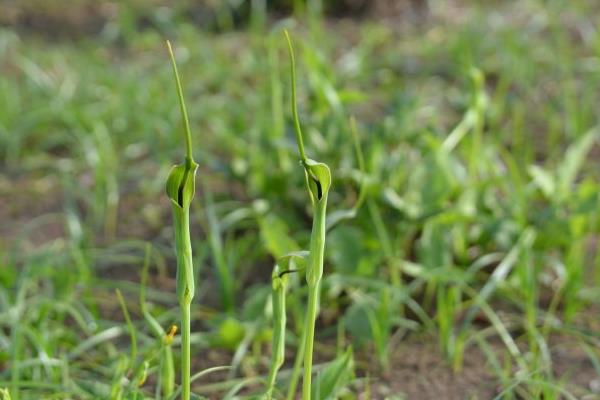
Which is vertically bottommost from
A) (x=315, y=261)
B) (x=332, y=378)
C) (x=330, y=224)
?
(x=332, y=378)

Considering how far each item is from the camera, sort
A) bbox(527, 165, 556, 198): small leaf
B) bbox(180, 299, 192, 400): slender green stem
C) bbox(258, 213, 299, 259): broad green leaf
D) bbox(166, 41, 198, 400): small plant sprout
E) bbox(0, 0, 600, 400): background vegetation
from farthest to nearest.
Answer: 1. bbox(527, 165, 556, 198): small leaf
2. bbox(258, 213, 299, 259): broad green leaf
3. bbox(0, 0, 600, 400): background vegetation
4. bbox(180, 299, 192, 400): slender green stem
5. bbox(166, 41, 198, 400): small plant sprout

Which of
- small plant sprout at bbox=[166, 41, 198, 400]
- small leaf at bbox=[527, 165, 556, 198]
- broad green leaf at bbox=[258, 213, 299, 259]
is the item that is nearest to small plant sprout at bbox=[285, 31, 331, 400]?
small plant sprout at bbox=[166, 41, 198, 400]

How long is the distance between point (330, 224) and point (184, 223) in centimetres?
55

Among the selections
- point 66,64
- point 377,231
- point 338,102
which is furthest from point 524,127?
point 66,64

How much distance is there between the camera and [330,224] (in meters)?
1.65

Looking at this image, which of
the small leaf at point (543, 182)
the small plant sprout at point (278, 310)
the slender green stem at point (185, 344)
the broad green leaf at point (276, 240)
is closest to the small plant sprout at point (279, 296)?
the small plant sprout at point (278, 310)

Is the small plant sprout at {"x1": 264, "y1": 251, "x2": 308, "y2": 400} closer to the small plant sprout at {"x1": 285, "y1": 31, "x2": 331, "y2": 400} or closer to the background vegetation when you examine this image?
the small plant sprout at {"x1": 285, "y1": 31, "x2": 331, "y2": 400}

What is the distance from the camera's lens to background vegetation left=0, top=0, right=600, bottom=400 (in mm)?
1782

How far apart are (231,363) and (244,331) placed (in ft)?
0.21

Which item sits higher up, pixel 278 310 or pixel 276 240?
pixel 278 310

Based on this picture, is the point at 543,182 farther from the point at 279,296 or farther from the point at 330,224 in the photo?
the point at 279,296

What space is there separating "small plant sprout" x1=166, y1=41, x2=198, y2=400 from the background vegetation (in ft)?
0.47

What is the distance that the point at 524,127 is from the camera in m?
2.84

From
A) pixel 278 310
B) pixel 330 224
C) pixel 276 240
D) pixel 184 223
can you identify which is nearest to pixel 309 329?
pixel 278 310
